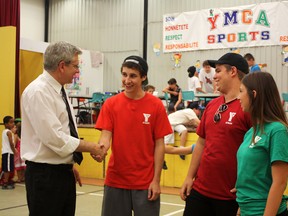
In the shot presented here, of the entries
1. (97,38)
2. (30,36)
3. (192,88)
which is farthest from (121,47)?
(192,88)

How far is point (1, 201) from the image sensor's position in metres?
7.93

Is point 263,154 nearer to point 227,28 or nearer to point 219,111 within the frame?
point 219,111

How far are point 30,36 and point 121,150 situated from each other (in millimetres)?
16706

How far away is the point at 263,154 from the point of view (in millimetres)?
2533

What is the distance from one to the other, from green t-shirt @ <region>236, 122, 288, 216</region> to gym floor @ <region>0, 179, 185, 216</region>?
4.57m

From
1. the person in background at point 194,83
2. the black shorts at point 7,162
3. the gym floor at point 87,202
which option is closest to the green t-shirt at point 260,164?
the gym floor at point 87,202

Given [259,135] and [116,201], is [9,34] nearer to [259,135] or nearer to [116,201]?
[116,201]

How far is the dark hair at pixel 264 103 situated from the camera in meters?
2.59

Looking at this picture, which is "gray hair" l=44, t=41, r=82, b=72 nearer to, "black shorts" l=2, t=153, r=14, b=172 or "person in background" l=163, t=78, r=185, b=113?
"black shorts" l=2, t=153, r=14, b=172

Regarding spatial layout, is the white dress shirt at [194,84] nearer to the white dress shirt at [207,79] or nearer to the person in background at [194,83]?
the person in background at [194,83]

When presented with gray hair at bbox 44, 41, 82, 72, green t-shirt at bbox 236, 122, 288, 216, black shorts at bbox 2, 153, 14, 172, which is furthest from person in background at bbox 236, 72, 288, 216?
black shorts at bbox 2, 153, 14, 172

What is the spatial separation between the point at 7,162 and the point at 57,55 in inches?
267

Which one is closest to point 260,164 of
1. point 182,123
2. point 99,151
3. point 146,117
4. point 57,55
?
point 146,117

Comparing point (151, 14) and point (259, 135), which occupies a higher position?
point (151, 14)
